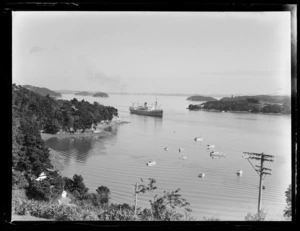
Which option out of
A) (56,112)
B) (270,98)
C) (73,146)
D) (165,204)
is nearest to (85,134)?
(73,146)

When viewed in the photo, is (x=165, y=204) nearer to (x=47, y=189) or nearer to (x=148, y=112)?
(x=148, y=112)

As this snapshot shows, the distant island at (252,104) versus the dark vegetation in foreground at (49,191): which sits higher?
the distant island at (252,104)

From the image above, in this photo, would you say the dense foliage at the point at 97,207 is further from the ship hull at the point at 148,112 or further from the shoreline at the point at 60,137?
the ship hull at the point at 148,112

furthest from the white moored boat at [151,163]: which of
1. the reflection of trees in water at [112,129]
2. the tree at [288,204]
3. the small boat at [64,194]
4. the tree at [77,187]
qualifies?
the tree at [288,204]

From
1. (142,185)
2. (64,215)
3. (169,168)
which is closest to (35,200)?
(64,215)
